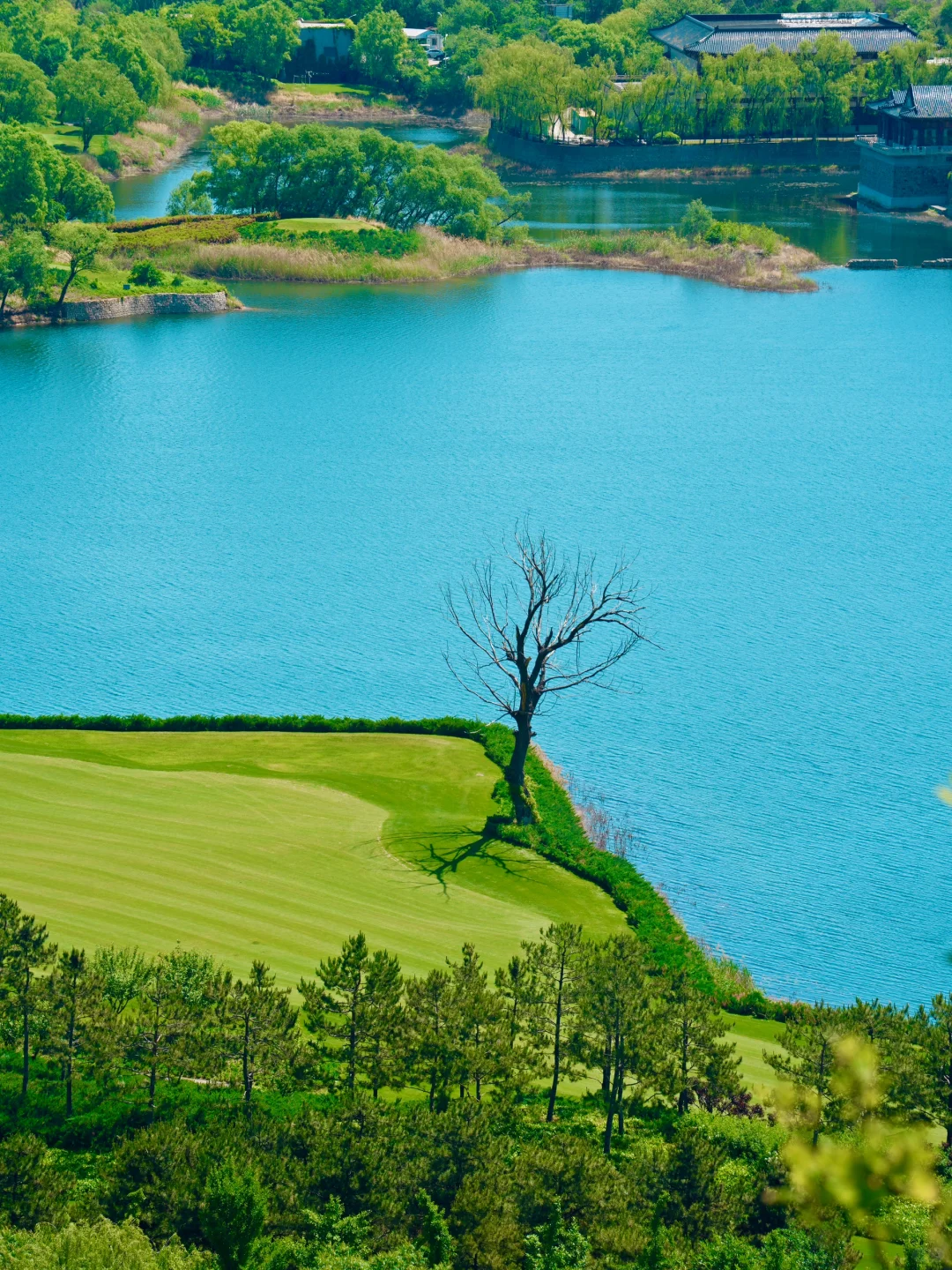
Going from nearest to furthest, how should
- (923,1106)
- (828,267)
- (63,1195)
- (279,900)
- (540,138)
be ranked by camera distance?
(63,1195) < (923,1106) < (279,900) < (828,267) < (540,138)

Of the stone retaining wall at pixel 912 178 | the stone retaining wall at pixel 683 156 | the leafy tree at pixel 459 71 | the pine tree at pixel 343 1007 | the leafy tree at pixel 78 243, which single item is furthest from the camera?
the leafy tree at pixel 459 71

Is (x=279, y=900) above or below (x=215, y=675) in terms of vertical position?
below

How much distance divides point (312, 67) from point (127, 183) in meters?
50.4

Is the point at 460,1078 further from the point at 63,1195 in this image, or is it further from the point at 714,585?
the point at 714,585

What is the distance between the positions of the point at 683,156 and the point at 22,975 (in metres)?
113

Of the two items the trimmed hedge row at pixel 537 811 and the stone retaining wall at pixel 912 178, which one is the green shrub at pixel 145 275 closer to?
the trimmed hedge row at pixel 537 811

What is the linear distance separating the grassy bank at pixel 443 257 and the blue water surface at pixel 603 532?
2.03m

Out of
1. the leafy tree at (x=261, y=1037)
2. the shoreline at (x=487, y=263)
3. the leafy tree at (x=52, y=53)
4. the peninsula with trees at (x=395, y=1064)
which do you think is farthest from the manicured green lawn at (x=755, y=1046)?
the leafy tree at (x=52, y=53)

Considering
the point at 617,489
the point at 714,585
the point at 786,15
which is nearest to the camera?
the point at 714,585

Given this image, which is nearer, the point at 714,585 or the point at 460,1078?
the point at 460,1078

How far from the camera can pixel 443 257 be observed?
308 feet

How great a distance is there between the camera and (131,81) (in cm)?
13138

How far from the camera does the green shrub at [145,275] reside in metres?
86.9

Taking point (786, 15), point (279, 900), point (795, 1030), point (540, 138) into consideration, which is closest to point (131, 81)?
point (540, 138)
